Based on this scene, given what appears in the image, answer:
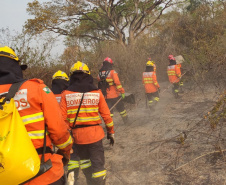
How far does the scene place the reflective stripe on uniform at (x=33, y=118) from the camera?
161cm

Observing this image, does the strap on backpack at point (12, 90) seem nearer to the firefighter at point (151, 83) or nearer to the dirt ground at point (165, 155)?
the dirt ground at point (165, 155)

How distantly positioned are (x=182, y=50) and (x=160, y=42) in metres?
1.74

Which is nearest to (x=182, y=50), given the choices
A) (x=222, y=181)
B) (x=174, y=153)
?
(x=174, y=153)

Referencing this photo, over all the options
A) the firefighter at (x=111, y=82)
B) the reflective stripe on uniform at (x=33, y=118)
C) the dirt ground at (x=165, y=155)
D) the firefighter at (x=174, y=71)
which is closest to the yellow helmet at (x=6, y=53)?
the reflective stripe on uniform at (x=33, y=118)

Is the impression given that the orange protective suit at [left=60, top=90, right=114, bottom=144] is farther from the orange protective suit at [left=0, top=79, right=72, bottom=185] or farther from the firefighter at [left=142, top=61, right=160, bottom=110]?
the firefighter at [left=142, top=61, right=160, bottom=110]

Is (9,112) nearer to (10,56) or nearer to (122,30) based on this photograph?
(10,56)

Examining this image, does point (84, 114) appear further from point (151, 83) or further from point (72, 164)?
point (151, 83)

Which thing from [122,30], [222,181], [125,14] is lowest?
[222,181]

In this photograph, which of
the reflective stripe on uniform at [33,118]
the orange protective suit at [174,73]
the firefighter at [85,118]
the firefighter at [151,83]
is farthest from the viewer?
the orange protective suit at [174,73]

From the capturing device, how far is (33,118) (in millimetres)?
1645

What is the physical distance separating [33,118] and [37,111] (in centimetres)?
6

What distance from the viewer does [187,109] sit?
6.60m

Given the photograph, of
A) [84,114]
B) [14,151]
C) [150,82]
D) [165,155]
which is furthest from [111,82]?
[14,151]

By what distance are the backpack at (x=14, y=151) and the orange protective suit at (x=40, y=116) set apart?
0.14 meters
